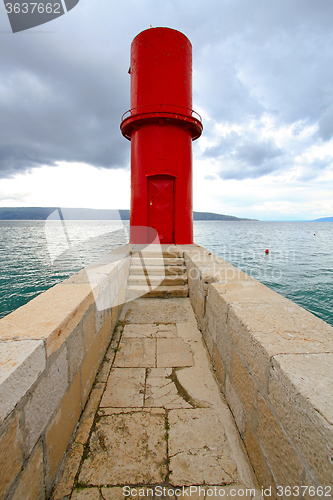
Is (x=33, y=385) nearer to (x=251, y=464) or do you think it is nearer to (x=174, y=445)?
(x=174, y=445)

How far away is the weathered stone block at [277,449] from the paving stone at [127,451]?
2.51 feet

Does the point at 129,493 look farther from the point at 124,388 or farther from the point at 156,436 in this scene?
the point at 124,388

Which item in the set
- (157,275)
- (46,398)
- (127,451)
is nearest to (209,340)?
(127,451)

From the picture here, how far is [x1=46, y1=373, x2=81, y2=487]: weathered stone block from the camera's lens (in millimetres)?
1637

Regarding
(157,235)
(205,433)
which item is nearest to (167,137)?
(157,235)

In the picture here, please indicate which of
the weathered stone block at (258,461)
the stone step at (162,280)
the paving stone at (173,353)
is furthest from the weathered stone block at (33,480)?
the stone step at (162,280)

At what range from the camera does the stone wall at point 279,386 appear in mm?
1093

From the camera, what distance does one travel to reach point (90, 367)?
260 centimetres

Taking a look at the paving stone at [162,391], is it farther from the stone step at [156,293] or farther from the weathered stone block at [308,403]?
the stone step at [156,293]

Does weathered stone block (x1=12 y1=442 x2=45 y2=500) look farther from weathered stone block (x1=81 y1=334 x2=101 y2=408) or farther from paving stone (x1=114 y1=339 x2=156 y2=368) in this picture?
paving stone (x1=114 y1=339 x2=156 y2=368)

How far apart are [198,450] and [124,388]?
1.01m

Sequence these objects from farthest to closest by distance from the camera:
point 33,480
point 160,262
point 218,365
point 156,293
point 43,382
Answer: point 160,262 → point 156,293 → point 218,365 → point 43,382 → point 33,480

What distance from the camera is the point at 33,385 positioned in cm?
144

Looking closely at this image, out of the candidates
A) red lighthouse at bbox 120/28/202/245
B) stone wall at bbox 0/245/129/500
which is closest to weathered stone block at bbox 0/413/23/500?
stone wall at bbox 0/245/129/500
